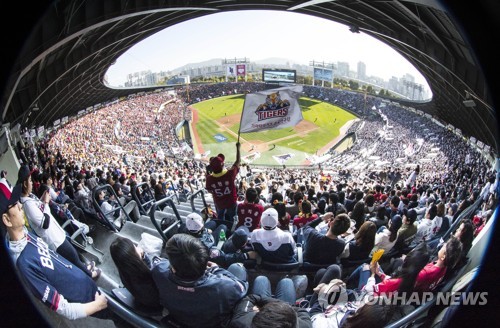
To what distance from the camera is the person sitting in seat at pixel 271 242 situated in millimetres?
2094

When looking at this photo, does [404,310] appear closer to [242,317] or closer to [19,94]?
[242,317]

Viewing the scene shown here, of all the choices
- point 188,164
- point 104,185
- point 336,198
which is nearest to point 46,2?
point 104,185

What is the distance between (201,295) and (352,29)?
6.64ft

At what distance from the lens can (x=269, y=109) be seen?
194cm

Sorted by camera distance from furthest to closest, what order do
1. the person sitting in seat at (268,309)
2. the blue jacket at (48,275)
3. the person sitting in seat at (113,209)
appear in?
the person sitting in seat at (113,209), the blue jacket at (48,275), the person sitting in seat at (268,309)

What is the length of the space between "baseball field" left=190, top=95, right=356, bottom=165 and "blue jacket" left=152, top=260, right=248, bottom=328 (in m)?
Answer: 0.92

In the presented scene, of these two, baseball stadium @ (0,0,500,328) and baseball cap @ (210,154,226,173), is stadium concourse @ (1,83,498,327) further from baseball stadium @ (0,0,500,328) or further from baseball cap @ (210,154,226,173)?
baseball cap @ (210,154,226,173)

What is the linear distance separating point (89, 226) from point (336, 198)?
7.84ft

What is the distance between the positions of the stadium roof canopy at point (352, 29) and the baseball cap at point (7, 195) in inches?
13.6

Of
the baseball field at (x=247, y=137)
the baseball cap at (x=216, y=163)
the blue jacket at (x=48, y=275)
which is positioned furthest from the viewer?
the baseball field at (x=247, y=137)

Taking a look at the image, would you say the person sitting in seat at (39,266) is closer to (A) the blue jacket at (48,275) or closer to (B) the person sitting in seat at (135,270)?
(A) the blue jacket at (48,275)

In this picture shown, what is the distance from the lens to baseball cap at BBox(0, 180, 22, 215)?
63.9 inches

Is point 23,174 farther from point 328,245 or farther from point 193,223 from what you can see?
point 328,245

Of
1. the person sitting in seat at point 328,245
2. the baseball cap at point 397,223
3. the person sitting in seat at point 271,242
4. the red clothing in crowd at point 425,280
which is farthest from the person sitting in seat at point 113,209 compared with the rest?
the baseball cap at point 397,223
